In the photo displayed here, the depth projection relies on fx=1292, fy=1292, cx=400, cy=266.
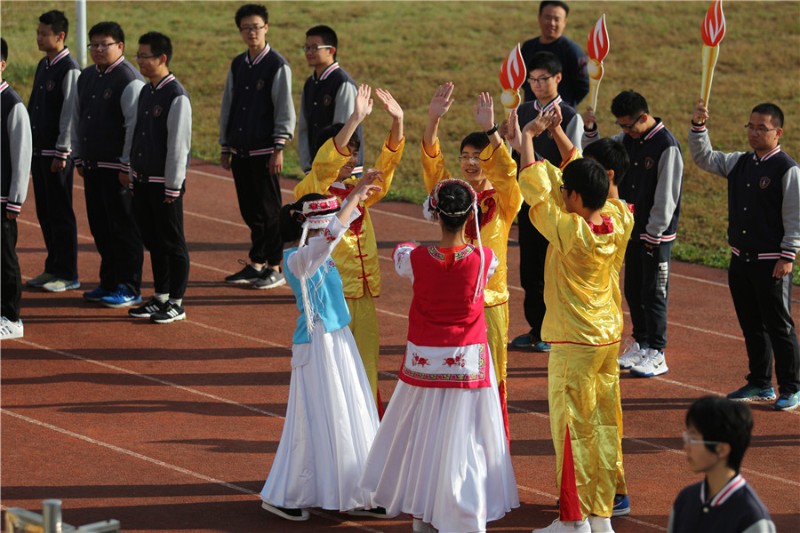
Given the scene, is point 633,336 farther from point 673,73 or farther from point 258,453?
point 673,73

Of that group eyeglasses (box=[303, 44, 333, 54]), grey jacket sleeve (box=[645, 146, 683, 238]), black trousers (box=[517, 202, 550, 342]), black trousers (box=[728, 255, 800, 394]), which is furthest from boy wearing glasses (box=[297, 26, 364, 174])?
black trousers (box=[728, 255, 800, 394])

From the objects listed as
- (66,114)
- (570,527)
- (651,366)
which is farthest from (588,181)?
(66,114)

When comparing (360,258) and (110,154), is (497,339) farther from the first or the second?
(110,154)

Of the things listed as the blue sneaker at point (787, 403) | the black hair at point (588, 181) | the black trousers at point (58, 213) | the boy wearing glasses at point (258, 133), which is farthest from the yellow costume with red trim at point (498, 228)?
the black trousers at point (58, 213)

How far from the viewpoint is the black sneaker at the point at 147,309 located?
1068 cm

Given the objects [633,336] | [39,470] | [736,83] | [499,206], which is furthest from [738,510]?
[736,83]

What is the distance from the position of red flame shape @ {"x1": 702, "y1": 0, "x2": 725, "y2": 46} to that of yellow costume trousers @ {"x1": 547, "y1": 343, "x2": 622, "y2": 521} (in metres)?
2.80

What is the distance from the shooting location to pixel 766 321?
8.79 metres

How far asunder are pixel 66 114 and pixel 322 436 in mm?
5473

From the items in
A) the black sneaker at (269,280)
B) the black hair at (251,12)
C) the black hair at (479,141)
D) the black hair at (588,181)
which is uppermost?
the black hair at (251,12)

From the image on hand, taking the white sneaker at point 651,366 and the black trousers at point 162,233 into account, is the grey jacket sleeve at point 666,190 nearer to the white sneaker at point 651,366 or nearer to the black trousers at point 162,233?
the white sneaker at point 651,366

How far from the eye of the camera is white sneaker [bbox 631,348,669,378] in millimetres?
9492

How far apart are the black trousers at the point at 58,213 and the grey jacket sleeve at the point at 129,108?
2.70 feet

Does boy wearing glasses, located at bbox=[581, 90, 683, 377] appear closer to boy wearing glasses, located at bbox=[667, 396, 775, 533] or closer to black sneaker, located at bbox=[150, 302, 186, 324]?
black sneaker, located at bbox=[150, 302, 186, 324]
